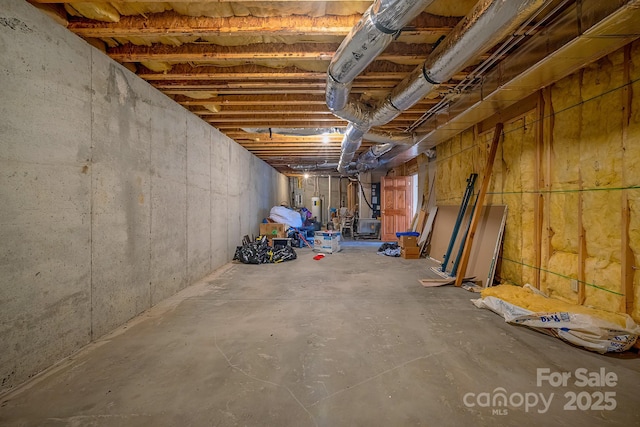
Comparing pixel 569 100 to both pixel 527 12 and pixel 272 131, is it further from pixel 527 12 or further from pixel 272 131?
pixel 272 131

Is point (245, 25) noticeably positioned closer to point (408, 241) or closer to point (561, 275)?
point (561, 275)

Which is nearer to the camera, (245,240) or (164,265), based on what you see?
(164,265)

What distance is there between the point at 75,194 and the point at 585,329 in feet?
12.6

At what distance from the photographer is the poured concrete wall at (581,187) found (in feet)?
6.36

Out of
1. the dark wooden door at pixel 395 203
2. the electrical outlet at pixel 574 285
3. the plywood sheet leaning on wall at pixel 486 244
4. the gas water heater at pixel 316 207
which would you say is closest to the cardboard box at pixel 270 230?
the dark wooden door at pixel 395 203

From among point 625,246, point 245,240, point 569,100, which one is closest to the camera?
point 625,246

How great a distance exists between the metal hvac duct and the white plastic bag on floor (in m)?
2.16

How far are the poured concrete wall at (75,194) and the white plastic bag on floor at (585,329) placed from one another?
352cm

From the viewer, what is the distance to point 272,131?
449 cm

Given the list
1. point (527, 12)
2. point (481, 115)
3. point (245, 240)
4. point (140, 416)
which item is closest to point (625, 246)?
point (527, 12)

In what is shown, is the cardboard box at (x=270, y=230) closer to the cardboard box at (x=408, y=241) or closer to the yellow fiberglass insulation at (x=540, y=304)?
the cardboard box at (x=408, y=241)

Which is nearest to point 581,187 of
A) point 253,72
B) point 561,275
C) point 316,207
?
point 561,275

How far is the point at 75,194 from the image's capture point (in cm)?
184

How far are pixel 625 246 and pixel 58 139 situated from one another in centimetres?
423
